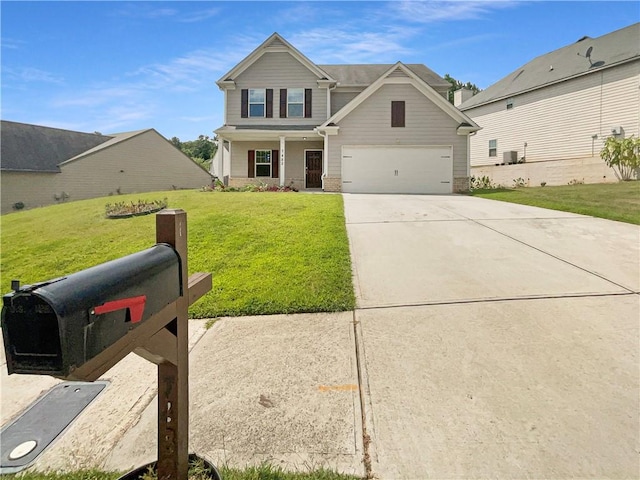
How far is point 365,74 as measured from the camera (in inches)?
880

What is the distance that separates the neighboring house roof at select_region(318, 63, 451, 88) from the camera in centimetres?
2161

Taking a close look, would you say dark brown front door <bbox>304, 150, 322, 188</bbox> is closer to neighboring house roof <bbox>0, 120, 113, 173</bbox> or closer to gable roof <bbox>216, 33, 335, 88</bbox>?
gable roof <bbox>216, 33, 335, 88</bbox>

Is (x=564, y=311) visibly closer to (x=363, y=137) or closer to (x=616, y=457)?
(x=616, y=457)

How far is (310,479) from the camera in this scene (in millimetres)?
2119

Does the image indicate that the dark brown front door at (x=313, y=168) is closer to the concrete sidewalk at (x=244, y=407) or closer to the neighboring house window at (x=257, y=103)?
the neighboring house window at (x=257, y=103)

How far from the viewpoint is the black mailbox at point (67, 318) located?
1.01 metres

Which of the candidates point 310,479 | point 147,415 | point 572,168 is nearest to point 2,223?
point 147,415

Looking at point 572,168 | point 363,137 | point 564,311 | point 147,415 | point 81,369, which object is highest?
point 363,137

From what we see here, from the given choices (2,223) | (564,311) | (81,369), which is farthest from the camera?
(2,223)

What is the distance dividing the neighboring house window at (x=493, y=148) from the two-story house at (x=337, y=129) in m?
7.65

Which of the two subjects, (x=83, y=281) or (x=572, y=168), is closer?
(x=83, y=281)

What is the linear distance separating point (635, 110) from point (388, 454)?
23702mm

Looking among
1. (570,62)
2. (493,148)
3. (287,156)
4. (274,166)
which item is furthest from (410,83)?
(493,148)

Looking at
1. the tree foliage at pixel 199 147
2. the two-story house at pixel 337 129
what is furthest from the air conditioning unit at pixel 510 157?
the tree foliage at pixel 199 147
